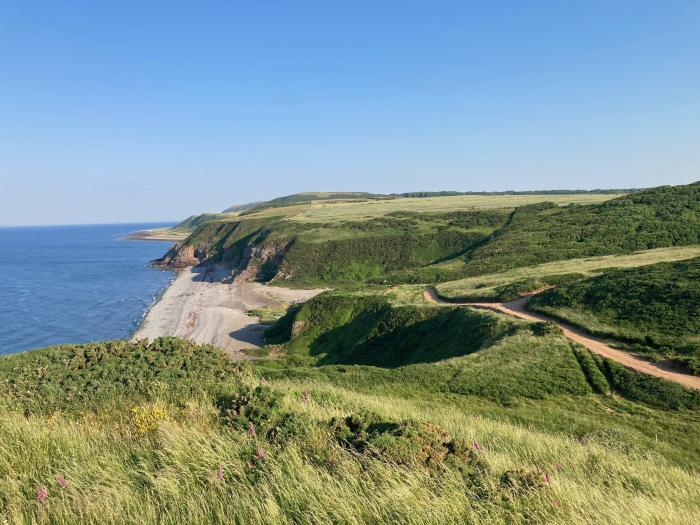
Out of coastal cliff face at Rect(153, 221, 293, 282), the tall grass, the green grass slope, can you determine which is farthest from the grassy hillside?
coastal cliff face at Rect(153, 221, 293, 282)

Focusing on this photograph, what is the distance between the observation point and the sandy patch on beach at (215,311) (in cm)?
6353

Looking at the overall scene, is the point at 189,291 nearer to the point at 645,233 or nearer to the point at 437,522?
the point at 645,233

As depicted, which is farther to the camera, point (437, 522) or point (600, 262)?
point (600, 262)

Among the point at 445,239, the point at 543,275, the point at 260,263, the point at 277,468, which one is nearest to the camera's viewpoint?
the point at 277,468

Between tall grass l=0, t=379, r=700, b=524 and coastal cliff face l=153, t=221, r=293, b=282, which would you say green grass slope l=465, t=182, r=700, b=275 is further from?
coastal cliff face l=153, t=221, r=293, b=282

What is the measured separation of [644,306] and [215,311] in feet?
226

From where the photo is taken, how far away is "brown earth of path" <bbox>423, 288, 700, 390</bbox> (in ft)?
68.5

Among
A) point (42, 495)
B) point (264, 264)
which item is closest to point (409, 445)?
point (42, 495)

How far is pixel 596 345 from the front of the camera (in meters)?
26.5

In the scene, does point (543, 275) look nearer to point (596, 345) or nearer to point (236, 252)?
point (596, 345)

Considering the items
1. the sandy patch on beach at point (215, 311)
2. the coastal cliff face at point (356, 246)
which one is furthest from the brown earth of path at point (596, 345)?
the coastal cliff face at point (356, 246)

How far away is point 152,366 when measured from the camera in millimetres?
15461

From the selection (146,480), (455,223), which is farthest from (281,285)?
(146,480)

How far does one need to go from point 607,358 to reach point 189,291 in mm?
98392
